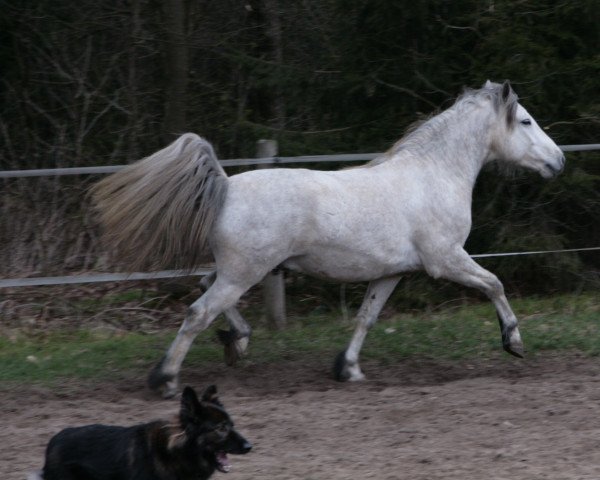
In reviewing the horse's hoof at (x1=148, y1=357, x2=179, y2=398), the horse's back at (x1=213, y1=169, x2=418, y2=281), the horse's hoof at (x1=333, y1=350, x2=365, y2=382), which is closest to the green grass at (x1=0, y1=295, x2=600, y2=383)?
the horse's hoof at (x1=333, y1=350, x2=365, y2=382)

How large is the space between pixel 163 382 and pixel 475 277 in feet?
7.20

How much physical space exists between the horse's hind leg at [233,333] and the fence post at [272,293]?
1203mm

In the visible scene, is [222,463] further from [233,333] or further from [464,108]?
[464,108]

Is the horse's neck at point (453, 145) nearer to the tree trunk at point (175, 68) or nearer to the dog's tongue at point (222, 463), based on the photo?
the dog's tongue at point (222, 463)

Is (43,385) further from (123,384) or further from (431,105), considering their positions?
(431,105)

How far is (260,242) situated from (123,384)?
1443mm

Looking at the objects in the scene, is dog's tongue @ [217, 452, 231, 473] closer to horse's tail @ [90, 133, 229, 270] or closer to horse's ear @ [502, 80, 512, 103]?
horse's tail @ [90, 133, 229, 270]

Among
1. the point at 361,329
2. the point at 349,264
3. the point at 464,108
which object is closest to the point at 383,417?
the point at 349,264

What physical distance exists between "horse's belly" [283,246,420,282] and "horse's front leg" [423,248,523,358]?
15cm

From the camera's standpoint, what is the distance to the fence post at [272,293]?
794cm

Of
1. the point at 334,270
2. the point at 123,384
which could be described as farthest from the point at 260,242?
the point at 123,384

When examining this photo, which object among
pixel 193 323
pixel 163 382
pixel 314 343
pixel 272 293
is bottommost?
pixel 314 343

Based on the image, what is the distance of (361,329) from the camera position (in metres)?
6.78

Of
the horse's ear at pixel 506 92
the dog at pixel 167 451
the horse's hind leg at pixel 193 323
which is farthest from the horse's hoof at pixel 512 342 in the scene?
the dog at pixel 167 451
